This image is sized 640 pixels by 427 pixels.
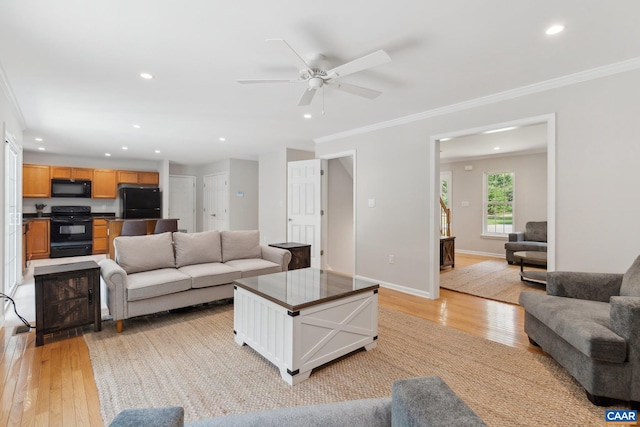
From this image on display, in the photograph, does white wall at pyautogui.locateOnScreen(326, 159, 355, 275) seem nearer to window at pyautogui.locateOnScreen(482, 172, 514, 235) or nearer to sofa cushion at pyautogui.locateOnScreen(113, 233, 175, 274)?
sofa cushion at pyautogui.locateOnScreen(113, 233, 175, 274)

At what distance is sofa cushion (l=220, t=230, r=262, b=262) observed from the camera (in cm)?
403

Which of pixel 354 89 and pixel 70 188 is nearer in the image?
pixel 354 89

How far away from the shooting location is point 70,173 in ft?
23.6

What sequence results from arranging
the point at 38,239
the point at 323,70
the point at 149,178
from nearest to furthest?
the point at 323,70 < the point at 38,239 < the point at 149,178

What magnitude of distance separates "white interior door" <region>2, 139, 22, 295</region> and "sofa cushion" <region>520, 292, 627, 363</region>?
5497mm

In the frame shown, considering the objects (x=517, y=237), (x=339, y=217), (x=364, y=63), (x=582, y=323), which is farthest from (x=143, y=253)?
(x=517, y=237)

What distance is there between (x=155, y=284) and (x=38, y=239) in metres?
5.77

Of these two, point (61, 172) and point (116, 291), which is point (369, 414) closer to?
point (116, 291)

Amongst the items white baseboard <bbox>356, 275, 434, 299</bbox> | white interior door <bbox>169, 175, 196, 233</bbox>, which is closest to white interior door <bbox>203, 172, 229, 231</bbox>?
white interior door <bbox>169, 175, 196, 233</bbox>

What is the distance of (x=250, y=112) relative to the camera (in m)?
4.13

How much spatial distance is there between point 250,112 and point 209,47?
1693mm

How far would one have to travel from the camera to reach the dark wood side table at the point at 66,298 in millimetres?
2611

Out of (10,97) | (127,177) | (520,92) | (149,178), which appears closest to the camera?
(520,92)

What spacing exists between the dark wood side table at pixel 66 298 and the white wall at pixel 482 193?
25.7 feet
